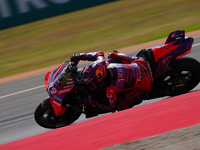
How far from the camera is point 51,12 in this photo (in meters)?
18.1

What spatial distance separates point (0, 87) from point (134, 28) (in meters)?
8.16

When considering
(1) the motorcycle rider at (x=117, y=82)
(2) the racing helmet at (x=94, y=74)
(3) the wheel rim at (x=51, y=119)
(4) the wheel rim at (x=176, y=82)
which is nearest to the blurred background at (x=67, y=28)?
(3) the wheel rim at (x=51, y=119)

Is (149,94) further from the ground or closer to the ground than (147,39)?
further from the ground

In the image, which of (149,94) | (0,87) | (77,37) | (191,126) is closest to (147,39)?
(77,37)

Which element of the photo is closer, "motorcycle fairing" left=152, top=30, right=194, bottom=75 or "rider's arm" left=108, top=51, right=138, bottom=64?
"motorcycle fairing" left=152, top=30, right=194, bottom=75

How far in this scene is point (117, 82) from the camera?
4.34 metres

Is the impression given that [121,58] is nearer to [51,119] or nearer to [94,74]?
[94,74]

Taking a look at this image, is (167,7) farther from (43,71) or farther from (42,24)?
(43,71)

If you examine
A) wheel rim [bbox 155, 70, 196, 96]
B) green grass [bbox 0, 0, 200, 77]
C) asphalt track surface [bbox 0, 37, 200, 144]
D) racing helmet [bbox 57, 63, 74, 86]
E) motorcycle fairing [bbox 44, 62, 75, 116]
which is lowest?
green grass [bbox 0, 0, 200, 77]

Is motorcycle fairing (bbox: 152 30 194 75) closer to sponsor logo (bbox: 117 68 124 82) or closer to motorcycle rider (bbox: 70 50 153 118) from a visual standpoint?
motorcycle rider (bbox: 70 50 153 118)

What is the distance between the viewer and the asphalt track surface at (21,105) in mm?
5082

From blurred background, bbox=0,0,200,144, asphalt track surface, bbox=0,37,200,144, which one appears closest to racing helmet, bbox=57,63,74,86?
asphalt track surface, bbox=0,37,200,144

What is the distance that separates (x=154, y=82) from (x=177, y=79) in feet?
1.27

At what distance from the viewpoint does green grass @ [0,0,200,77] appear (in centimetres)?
1227
